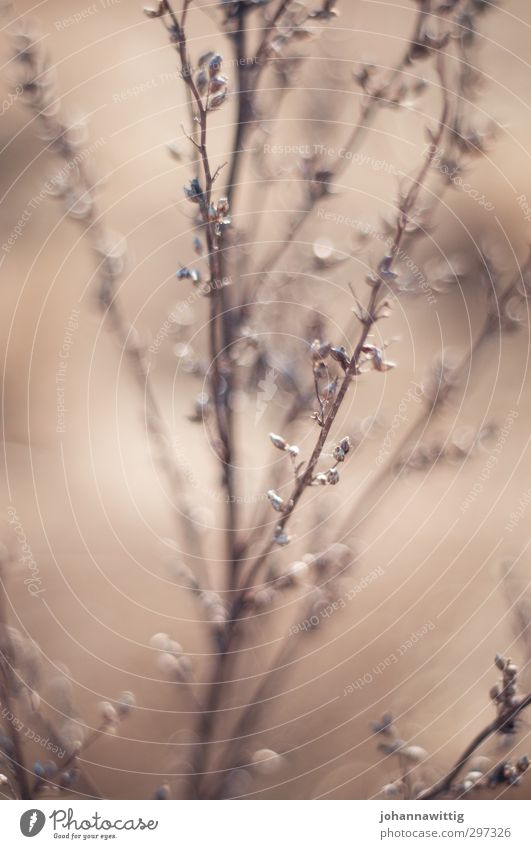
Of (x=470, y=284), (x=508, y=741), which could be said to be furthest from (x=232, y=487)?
(x=470, y=284)

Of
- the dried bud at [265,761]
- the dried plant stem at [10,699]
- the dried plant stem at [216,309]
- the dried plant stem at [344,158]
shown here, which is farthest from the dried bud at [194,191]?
the dried bud at [265,761]

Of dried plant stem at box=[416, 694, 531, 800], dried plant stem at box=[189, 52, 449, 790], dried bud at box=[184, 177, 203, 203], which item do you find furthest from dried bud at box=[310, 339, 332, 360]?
dried plant stem at box=[416, 694, 531, 800]

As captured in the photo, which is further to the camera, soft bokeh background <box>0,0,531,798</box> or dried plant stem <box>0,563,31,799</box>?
soft bokeh background <box>0,0,531,798</box>

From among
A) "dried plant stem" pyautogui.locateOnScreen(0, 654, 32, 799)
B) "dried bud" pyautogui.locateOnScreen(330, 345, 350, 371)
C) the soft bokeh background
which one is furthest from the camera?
the soft bokeh background

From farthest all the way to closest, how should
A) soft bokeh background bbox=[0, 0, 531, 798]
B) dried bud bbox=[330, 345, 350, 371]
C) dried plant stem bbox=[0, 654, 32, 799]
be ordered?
soft bokeh background bbox=[0, 0, 531, 798], dried plant stem bbox=[0, 654, 32, 799], dried bud bbox=[330, 345, 350, 371]

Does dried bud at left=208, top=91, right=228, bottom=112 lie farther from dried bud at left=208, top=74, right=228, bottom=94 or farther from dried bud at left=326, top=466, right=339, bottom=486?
dried bud at left=326, top=466, right=339, bottom=486

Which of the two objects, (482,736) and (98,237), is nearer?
(482,736)

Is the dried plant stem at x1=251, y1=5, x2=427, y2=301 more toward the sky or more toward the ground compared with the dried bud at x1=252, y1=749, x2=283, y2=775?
more toward the sky

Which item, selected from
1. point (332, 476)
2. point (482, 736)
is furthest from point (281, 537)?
point (482, 736)

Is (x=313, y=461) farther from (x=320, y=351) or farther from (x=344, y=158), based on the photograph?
(x=344, y=158)

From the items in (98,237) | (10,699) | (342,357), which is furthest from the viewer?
(98,237)
